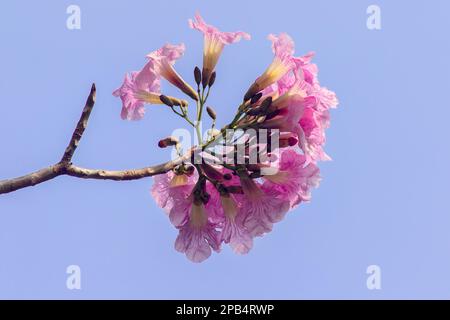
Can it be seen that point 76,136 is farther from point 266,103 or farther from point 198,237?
point 198,237

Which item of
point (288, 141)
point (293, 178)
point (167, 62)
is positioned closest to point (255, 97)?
point (288, 141)

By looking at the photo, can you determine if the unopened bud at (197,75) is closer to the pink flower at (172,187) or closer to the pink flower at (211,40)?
the pink flower at (211,40)

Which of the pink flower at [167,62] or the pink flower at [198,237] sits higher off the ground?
the pink flower at [167,62]

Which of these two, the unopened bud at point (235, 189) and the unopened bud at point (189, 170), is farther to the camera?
the unopened bud at point (189, 170)

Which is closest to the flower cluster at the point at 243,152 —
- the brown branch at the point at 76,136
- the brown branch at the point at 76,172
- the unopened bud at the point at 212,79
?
the unopened bud at the point at 212,79

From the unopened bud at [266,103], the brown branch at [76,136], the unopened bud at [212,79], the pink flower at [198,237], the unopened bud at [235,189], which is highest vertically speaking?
the unopened bud at [212,79]

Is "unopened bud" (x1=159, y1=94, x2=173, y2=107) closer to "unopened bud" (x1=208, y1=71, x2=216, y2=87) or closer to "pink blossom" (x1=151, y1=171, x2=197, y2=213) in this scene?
"unopened bud" (x1=208, y1=71, x2=216, y2=87)

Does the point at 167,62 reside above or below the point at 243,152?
above
